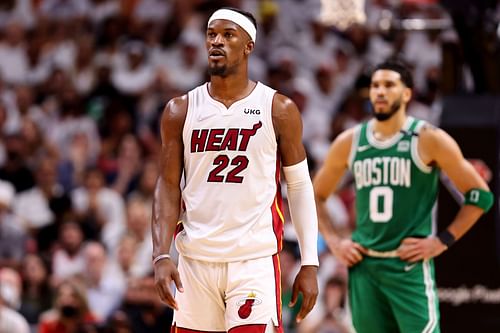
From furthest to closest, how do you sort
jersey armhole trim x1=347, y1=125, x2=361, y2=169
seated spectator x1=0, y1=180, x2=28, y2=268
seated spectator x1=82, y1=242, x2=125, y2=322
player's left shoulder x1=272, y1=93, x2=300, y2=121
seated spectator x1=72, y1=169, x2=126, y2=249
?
seated spectator x1=72, y1=169, x2=126, y2=249, seated spectator x1=0, y1=180, x2=28, y2=268, seated spectator x1=82, y1=242, x2=125, y2=322, jersey armhole trim x1=347, y1=125, x2=361, y2=169, player's left shoulder x1=272, y1=93, x2=300, y2=121

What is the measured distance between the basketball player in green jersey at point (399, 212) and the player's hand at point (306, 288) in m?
1.66

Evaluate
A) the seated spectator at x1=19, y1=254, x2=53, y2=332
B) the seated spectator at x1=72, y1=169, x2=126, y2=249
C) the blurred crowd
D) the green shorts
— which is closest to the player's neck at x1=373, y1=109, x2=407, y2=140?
the green shorts

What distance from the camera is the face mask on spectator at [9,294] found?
33.6ft

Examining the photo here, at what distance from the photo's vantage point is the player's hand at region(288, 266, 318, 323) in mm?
5750

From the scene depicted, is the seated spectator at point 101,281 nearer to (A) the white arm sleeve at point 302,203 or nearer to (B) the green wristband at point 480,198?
(B) the green wristband at point 480,198

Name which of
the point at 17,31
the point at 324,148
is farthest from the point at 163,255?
the point at 17,31

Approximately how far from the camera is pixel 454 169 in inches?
291

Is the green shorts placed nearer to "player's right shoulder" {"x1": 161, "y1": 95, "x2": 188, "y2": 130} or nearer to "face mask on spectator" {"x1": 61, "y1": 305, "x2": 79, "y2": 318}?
"player's right shoulder" {"x1": 161, "y1": 95, "x2": 188, "y2": 130}

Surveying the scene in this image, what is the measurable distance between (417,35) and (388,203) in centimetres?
778

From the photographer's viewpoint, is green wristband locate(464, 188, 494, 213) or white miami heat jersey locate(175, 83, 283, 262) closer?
white miami heat jersey locate(175, 83, 283, 262)

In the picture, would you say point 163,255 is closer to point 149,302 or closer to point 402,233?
point 402,233

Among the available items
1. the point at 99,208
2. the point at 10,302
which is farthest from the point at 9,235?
the point at 10,302

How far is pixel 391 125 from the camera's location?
A: 758 cm

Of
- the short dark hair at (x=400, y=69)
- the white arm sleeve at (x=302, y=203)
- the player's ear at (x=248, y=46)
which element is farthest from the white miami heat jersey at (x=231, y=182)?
the short dark hair at (x=400, y=69)
